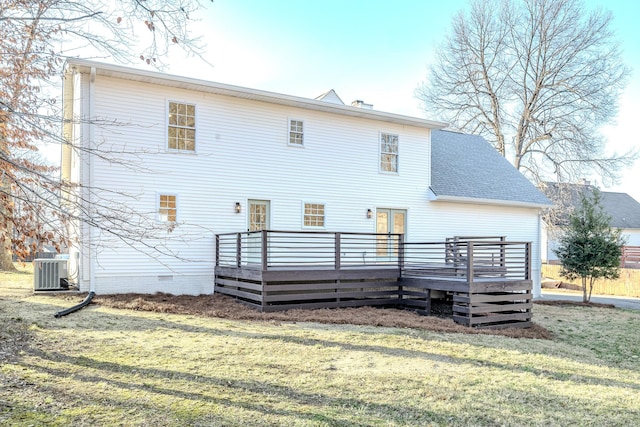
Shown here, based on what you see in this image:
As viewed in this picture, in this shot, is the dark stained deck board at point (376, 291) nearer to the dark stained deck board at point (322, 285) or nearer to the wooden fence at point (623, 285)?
the dark stained deck board at point (322, 285)

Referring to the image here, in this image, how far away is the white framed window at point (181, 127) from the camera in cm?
1143

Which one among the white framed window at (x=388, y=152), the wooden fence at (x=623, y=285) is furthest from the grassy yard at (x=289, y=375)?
the wooden fence at (x=623, y=285)

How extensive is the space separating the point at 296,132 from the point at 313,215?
229 centimetres

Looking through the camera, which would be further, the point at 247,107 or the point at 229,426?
the point at 247,107

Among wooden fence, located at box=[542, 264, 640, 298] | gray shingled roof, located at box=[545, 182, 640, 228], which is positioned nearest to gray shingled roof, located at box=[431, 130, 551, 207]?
wooden fence, located at box=[542, 264, 640, 298]

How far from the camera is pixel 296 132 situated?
13.0m

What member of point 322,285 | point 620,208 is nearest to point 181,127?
point 322,285

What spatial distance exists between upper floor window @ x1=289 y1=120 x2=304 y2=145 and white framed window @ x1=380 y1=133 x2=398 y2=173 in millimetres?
2647

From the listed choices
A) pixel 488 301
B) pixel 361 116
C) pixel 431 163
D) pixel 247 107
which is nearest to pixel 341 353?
pixel 488 301

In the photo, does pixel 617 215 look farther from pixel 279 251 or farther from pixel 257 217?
pixel 279 251

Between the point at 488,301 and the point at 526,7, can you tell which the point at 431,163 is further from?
the point at 526,7

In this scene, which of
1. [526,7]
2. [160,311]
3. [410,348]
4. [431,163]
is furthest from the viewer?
[526,7]

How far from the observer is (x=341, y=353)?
21.3 feet

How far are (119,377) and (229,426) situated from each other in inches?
65.3
